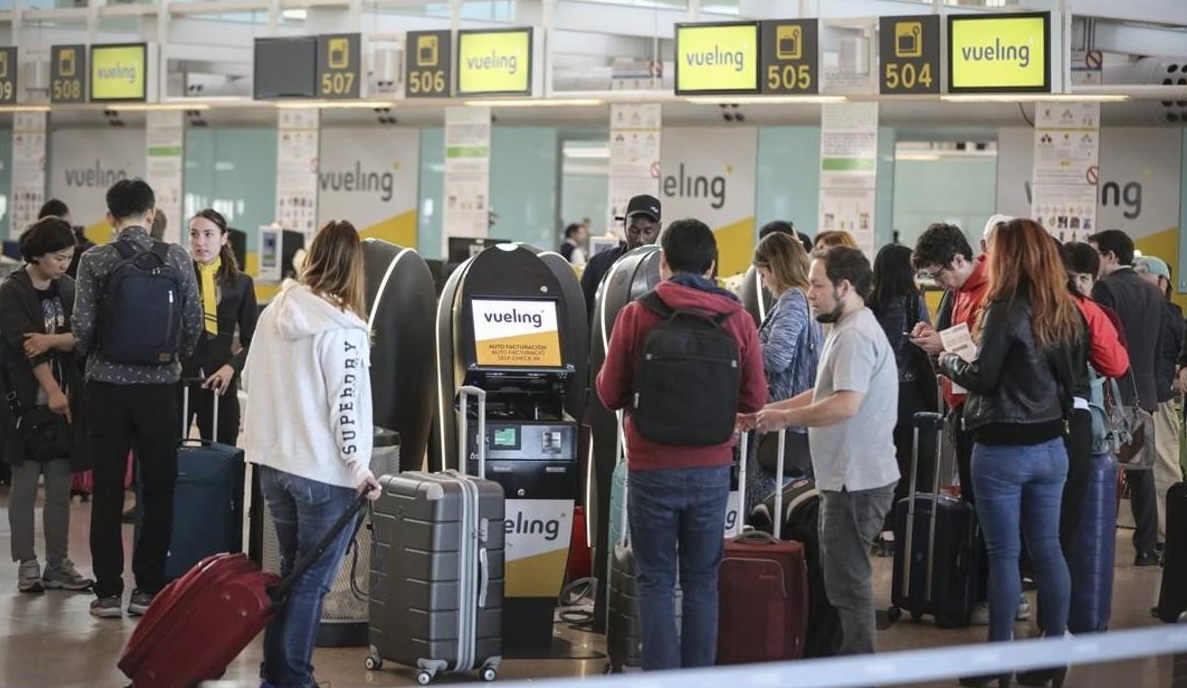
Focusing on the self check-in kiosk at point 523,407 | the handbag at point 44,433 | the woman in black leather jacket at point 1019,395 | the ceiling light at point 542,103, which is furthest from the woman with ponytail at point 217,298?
the ceiling light at point 542,103

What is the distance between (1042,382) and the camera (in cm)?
493

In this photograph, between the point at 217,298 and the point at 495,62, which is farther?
the point at 495,62

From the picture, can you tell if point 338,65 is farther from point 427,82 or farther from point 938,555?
point 938,555

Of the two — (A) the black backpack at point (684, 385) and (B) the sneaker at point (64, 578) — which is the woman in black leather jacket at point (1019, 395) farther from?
(B) the sneaker at point (64, 578)

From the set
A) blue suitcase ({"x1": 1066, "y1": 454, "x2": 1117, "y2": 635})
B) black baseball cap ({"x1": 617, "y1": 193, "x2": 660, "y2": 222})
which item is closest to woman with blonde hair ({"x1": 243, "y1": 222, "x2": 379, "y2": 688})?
black baseball cap ({"x1": 617, "y1": 193, "x2": 660, "y2": 222})

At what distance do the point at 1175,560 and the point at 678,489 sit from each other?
8.64ft

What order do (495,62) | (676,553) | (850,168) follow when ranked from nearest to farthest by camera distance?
(676,553)
(850,168)
(495,62)

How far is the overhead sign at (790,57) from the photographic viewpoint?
11.0m

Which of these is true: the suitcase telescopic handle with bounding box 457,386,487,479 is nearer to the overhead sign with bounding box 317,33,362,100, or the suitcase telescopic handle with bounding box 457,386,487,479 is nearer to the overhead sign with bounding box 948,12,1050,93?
the overhead sign with bounding box 948,12,1050,93

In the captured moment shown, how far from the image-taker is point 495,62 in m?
12.3

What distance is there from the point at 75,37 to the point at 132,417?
480 inches

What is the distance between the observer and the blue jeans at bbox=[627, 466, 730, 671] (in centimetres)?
435

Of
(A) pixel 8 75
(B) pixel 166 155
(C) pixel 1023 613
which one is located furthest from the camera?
(A) pixel 8 75

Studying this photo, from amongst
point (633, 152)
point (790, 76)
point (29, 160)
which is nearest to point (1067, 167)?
point (790, 76)
